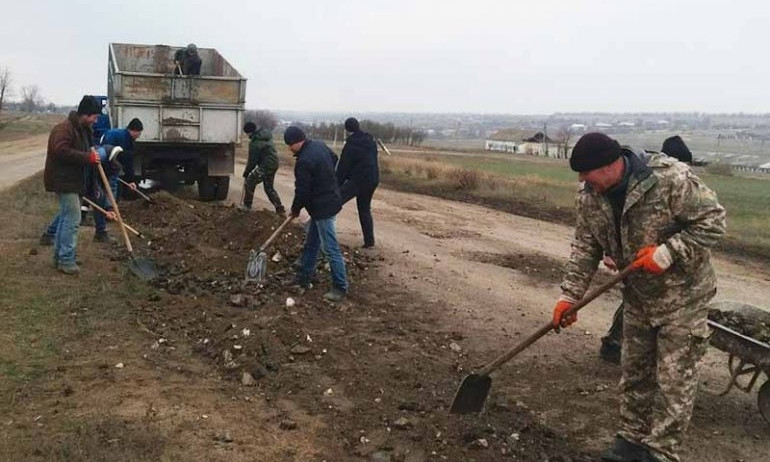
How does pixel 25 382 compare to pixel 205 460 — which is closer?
pixel 205 460

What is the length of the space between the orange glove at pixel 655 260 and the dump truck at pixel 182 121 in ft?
34.7

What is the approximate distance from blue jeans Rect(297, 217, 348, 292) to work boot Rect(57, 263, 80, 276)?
250 cm

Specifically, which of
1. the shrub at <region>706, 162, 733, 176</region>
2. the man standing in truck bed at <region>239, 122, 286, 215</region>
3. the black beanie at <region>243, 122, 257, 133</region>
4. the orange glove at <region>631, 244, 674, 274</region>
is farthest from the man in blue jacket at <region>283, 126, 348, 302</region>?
the shrub at <region>706, 162, 733, 176</region>

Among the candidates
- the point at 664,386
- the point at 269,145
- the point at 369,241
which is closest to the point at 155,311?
the point at 369,241

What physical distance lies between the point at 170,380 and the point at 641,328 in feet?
10.5

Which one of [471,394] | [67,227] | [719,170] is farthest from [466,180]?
[719,170]

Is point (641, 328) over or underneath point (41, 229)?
over

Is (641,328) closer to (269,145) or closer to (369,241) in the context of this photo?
(369,241)

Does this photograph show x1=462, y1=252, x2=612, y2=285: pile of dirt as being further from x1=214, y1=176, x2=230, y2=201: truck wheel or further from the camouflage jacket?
x1=214, y1=176, x2=230, y2=201: truck wheel

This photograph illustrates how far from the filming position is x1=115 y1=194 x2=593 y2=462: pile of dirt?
14.1ft

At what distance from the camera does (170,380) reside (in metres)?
5.07

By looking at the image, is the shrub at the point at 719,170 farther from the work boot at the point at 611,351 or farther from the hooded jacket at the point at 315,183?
the work boot at the point at 611,351

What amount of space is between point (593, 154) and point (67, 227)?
611cm

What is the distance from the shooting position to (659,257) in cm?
355
